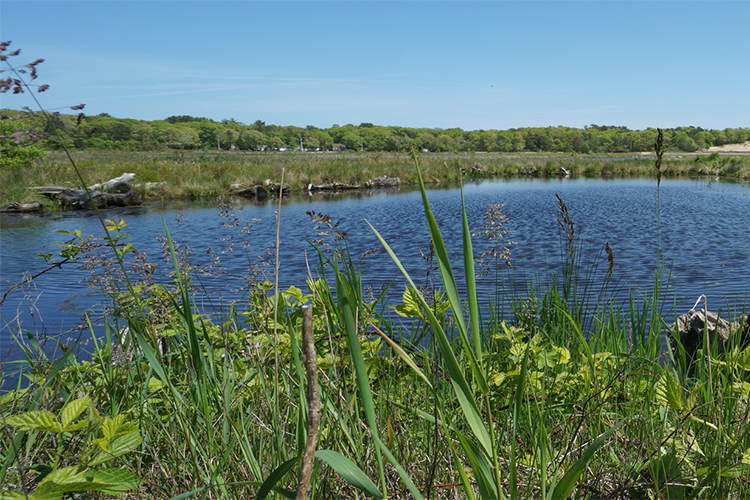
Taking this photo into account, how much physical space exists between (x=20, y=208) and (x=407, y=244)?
11.8 metres

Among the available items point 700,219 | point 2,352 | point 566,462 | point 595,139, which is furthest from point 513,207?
point 595,139

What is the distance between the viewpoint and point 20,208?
13.8 metres

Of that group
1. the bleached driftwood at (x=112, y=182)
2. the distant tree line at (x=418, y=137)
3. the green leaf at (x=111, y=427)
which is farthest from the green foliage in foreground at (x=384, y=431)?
the distant tree line at (x=418, y=137)

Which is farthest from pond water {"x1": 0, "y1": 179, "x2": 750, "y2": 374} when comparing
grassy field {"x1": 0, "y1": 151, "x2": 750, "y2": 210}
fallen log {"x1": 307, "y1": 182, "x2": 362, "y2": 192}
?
fallen log {"x1": 307, "y1": 182, "x2": 362, "y2": 192}

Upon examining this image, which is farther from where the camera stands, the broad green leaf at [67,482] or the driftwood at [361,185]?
the driftwood at [361,185]

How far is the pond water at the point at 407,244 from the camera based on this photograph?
5238 mm

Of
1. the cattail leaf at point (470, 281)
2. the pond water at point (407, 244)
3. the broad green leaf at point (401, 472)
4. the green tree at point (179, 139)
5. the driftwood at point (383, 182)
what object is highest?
the green tree at point (179, 139)

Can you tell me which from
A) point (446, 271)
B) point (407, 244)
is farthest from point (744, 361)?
point (407, 244)

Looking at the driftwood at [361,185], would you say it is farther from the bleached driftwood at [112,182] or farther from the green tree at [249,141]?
the green tree at [249,141]

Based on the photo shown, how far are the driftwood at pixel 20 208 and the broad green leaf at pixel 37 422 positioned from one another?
15947 millimetres

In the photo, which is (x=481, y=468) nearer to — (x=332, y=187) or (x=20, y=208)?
(x=20, y=208)

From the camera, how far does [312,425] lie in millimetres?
558

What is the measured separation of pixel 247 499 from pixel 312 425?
0.75m

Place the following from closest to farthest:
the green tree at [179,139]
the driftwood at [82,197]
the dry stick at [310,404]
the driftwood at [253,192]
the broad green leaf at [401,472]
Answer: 1. the dry stick at [310,404]
2. the broad green leaf at [401,472]
3. the driftwood at [82,197]
4. the driftwood at [253,192]
5. the green tree at [179,139]
